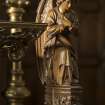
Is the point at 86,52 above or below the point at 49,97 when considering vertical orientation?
above

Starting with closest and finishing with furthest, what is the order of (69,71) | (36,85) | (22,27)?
1. (22,27)
2. (69,71)
3. (36,85)

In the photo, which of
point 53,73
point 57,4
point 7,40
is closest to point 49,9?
point 57,4

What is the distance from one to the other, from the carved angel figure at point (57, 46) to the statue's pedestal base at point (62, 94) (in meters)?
0.04

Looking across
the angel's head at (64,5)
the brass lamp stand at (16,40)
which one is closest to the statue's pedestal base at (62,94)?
the angel's head at (64,5)

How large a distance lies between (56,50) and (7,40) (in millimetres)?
1044

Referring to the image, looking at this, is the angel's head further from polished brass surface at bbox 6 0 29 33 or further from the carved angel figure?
polished brass surface at bbox 6 0 29 33

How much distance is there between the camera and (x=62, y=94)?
93.8 inches

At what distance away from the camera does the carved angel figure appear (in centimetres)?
236

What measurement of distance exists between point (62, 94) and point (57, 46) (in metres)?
0.32

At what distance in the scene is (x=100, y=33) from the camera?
4.02 metres

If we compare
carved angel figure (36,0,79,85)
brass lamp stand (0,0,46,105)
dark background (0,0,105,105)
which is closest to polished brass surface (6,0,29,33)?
brass lamp stand (0,0,46,105)

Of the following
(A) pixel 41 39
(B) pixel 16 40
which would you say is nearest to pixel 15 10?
(B) pixel 16 40

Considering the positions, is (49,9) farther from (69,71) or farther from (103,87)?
(103,87)

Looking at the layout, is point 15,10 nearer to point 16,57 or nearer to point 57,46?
point 16,57
